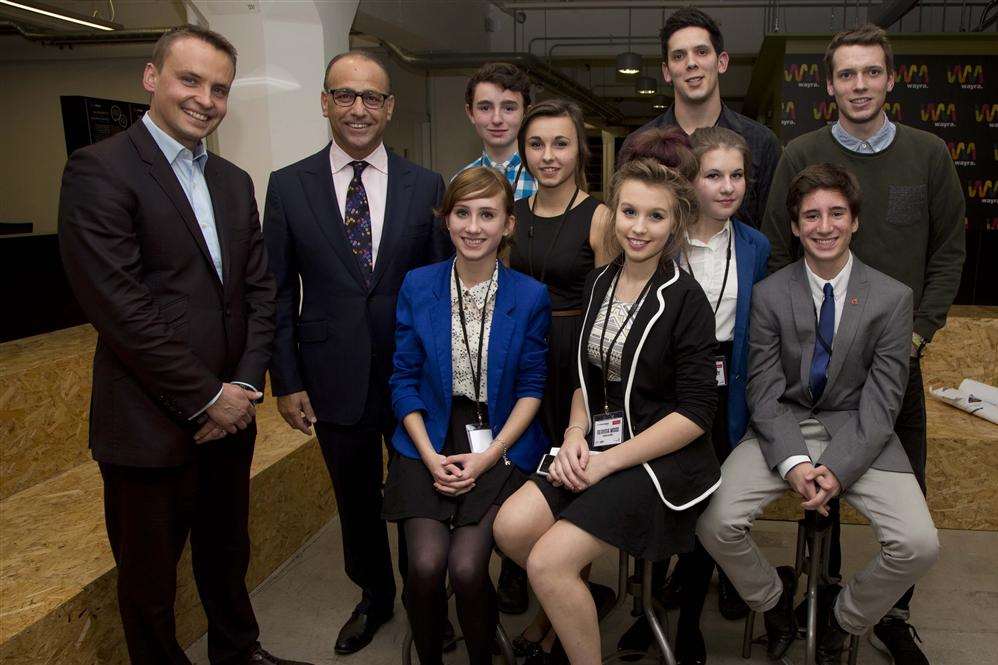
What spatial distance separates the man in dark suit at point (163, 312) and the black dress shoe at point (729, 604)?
1.82m

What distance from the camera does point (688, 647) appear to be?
2408 mm

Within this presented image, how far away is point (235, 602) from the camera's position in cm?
231

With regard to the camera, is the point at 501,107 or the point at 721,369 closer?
the point at 721,369

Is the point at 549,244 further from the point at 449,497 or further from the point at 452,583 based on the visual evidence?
the point at 452,583

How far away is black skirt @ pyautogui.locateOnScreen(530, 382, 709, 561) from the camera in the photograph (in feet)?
6.65

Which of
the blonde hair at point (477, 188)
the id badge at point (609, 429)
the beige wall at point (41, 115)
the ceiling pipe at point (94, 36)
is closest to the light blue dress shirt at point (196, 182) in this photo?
the blonde hair at point (477, 188)

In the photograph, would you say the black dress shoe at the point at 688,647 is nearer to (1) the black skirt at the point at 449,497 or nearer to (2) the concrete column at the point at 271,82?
(1) the black skirt at the point at 449,497

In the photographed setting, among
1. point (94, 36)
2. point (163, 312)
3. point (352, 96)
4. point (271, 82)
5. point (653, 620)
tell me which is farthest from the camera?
point (94, 36)

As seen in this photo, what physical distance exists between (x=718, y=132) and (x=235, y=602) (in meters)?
2.06

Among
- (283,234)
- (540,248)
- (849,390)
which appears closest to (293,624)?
(283,234)

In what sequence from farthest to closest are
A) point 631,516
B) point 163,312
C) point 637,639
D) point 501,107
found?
point 501,107 < point 637,639 < point 631,516 < point 163,312

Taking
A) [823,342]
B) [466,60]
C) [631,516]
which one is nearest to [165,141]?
[631,516]

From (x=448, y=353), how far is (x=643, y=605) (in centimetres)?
92

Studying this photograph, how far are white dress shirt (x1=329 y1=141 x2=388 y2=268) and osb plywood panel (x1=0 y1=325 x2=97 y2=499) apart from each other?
65.8 inches
